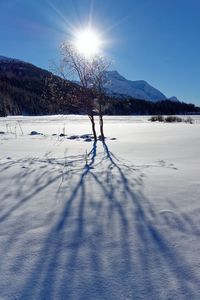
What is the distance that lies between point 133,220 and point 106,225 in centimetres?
36

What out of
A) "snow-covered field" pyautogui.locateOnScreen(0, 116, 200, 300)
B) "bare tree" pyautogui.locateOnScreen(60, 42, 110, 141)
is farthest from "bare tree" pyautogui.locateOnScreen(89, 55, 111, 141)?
"snow-covered field" pyautogui.locateOnScreen(0, 116, 200, 300)

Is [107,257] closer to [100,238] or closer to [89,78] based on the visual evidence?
[100,238]

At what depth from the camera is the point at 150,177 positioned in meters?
6.13

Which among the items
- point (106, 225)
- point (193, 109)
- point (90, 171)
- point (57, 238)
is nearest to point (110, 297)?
point (57, 238)

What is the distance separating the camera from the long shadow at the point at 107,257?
231cm

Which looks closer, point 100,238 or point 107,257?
point 107,257

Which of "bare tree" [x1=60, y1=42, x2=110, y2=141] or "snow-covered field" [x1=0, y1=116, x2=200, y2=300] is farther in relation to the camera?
"bare tree" [x1=60, y1=42, x2=110, y2=141]

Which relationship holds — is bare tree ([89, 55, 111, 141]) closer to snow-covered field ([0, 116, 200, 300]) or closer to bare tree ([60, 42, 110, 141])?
bare tree ([60, 42, 110, 141])

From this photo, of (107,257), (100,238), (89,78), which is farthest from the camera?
(89,78)

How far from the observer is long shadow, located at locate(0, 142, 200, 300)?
231 centimetres

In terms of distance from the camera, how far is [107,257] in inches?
110

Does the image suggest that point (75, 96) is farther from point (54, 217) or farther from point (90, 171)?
point (54, 217)

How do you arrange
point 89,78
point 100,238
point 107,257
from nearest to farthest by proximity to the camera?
point 107,257 < point 100,238 < point 89,78

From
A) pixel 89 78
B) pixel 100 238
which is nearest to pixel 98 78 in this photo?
pixel 89 78
